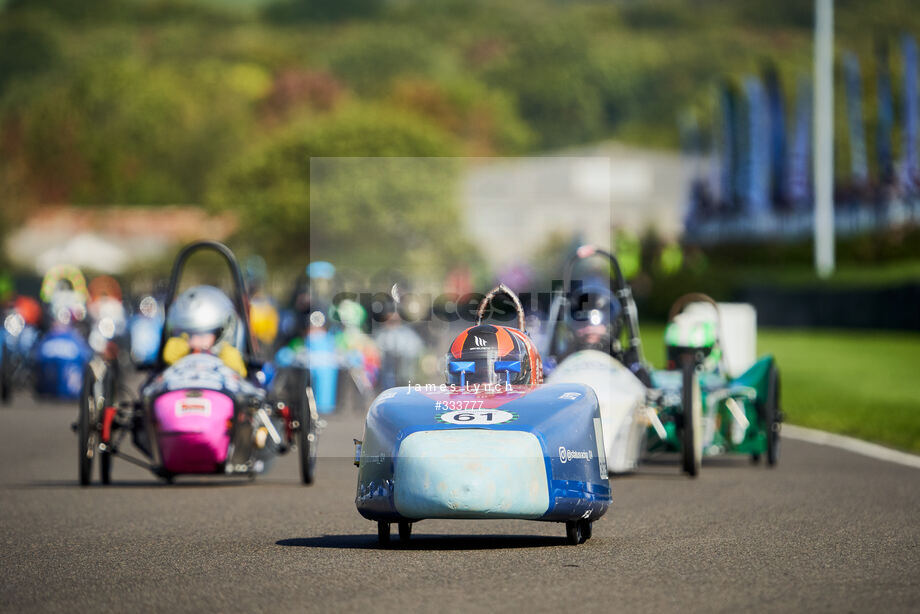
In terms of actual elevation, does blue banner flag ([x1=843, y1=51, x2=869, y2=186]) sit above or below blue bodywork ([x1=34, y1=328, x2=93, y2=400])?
above

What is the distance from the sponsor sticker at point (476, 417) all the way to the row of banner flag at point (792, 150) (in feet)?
126

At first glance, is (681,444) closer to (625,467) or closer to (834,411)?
(625,467)

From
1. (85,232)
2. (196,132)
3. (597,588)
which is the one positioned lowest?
(597,588)

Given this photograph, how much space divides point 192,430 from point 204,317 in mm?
1781

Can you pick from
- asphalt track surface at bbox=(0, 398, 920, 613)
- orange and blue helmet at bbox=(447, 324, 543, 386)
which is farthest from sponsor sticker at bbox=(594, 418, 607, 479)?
orange and blue helmet at bbox=(447, 324, 543, 386)

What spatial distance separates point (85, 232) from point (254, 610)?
12983cm

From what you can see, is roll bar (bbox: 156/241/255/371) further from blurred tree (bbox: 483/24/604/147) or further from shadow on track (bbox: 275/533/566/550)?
blurred tree (bbox: 483/24/604/147)

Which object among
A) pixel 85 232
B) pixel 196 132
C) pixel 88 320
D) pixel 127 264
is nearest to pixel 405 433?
pixel 88 320

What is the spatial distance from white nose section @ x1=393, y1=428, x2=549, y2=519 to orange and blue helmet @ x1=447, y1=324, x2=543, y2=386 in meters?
1.10

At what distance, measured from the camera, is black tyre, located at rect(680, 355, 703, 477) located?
15.3m

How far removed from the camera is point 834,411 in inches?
1017

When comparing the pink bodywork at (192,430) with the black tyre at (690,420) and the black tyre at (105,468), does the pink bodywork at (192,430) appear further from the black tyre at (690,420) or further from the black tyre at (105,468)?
the black tyre at (690,420)

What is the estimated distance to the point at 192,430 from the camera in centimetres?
1400

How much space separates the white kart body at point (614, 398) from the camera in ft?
49.4
